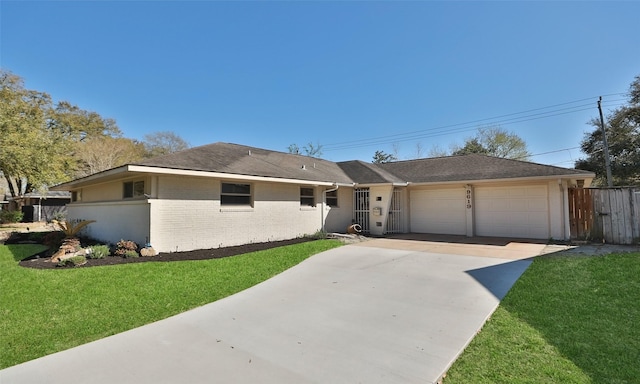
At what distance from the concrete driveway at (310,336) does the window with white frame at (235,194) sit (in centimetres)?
464

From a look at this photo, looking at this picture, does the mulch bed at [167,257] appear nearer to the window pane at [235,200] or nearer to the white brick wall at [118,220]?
the white brick wall at [118,220]

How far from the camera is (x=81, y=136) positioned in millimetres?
37844

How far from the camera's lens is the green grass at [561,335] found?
3.03m

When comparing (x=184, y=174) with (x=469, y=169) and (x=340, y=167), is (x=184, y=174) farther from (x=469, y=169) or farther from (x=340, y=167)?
(x=469, y=169)

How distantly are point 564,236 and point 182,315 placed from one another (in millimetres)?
12796

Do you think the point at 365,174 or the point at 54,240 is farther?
the point at 365,174

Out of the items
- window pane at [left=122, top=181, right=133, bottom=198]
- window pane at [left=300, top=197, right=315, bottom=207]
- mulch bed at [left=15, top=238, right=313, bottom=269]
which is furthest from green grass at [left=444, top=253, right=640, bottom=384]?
window pane at [left=122, top=181, right=133, bottom=198]

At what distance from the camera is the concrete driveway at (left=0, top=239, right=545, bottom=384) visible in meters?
3.14

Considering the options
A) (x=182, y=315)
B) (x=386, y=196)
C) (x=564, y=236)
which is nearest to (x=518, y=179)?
(x=564, y=236)

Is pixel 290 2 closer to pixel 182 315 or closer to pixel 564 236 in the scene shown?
pixel 182 315

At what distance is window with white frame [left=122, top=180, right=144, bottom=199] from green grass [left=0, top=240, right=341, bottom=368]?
3470mm

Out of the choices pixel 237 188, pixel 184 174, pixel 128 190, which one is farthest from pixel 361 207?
pixel 128 190

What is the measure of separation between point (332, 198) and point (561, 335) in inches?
456

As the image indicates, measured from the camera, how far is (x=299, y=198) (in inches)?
518
